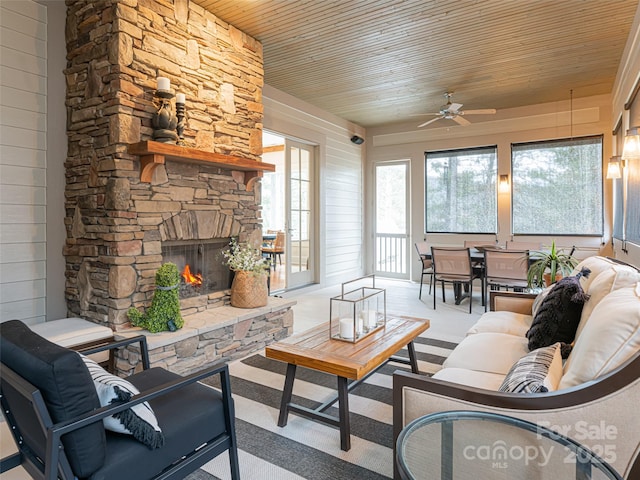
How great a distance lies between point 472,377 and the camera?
6.28ft

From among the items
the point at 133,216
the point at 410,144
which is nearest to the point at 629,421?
the point at 133,216

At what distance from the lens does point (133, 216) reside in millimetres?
3051

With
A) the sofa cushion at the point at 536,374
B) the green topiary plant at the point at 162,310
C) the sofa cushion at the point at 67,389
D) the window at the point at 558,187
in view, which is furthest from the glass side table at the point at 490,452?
the window at the point at 558,187

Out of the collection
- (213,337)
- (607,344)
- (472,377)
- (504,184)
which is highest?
(504,184)

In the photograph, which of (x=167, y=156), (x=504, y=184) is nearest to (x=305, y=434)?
(x=167, y=156)

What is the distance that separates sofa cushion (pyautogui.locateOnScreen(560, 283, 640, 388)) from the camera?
127 centimetres

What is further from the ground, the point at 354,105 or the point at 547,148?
the point at 354,105

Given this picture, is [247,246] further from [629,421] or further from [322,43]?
[629,421]

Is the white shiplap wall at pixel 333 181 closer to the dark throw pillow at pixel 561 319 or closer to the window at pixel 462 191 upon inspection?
the window at pixel 462 191

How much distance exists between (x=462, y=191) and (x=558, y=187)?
1.53 metres

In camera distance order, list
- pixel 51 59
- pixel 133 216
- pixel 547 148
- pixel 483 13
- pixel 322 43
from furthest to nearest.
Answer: pixel 547 148 → pixel 322 43 → pixel 483 13 → pixel 51 59 → pixel 133 216

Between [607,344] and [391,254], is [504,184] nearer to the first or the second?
[391,254]

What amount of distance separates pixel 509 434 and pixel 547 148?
6.44 metres

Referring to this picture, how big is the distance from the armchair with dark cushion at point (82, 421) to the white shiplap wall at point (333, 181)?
4694 mm
